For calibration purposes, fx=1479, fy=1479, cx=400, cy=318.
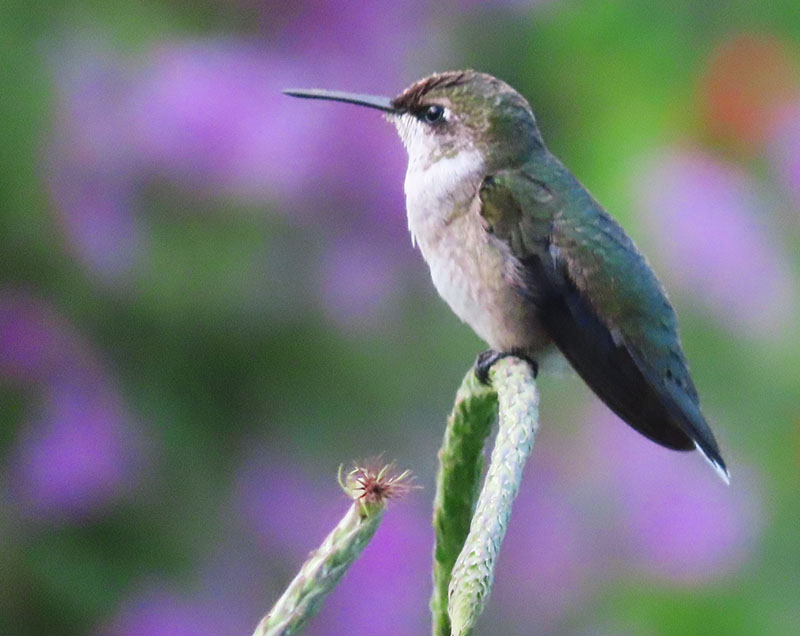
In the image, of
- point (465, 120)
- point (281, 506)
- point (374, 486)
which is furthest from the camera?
point (281, 506)

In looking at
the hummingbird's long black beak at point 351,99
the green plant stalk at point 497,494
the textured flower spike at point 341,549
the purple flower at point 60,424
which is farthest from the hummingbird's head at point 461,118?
the textured flower spike at point 341,549

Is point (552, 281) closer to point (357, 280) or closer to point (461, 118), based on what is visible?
point (461, 118)

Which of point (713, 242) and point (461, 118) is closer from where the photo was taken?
point (461, 118)

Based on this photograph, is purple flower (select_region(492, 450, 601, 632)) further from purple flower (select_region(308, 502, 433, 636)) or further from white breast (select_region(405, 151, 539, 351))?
white breast (select_region(405, 151, 539, 351))

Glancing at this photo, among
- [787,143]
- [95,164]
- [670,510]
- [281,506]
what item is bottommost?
[281,506]

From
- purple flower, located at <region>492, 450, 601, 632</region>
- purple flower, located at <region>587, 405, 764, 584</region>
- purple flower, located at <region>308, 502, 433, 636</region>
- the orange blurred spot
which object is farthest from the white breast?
the orange blurred spot

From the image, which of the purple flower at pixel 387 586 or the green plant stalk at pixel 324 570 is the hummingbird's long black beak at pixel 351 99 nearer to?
the purple flower at pixel 387 586

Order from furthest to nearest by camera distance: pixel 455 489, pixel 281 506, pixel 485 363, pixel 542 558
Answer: pixel 542 558, pixel 281 506, pixel 485 363, pixel 455 489

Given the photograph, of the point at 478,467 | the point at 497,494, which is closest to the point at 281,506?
the point at 478,467

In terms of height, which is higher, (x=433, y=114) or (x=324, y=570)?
(x=433, y=114)
